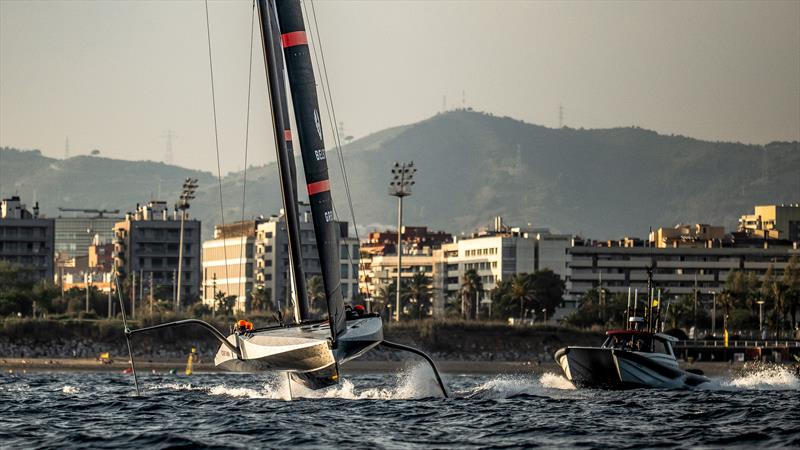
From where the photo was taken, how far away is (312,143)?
165 feet

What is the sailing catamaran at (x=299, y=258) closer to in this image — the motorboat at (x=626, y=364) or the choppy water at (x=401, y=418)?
the choppy water at (x=401, y=418)

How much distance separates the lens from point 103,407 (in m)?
56.7

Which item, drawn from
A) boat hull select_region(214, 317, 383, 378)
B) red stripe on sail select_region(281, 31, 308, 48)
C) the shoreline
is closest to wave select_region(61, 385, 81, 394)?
boat hull select_region(214, 317, 383, 378)

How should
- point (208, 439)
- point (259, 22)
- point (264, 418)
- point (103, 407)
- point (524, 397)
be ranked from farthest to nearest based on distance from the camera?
point (524, 397)
point (103, 407)
point (259, 22)
point (264, 418)
point (208, 439)

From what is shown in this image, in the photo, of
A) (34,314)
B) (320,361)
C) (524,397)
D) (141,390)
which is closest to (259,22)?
(320,361)

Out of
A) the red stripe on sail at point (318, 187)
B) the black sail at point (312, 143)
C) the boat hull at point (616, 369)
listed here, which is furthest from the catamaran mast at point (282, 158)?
the boat hull at point (616, 369)

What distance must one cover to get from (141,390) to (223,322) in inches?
3840

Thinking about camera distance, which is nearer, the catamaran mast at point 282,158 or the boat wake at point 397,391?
the catamaran mast at point 282,158

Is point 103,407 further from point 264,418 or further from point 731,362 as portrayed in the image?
point 731,362

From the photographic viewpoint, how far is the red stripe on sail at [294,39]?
1978 inches

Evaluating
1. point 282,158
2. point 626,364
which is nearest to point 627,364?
point 626,364

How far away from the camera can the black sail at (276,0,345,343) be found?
49875mm

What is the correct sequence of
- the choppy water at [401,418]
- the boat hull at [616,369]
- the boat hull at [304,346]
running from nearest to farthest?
1. the choppy water at [401,418]
2. the boat hull at [304,346]
3. the boat hull at [616,369]

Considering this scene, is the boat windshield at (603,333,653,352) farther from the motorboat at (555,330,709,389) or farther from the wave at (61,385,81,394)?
the wave at (61,385,81,394)
